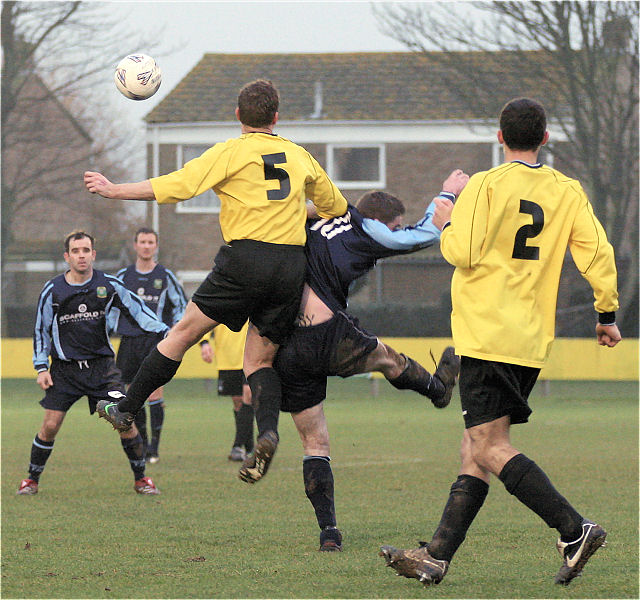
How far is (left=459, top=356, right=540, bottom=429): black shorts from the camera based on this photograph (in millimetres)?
5543

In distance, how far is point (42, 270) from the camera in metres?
43.1

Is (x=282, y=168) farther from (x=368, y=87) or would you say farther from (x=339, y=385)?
(x=368, y=87)

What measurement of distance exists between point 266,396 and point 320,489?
71 centimetres

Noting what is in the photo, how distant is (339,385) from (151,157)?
1133 cm

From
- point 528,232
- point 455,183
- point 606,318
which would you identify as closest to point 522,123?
point 528,232

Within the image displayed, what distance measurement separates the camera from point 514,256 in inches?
221

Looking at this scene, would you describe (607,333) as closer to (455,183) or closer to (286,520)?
(455,183)

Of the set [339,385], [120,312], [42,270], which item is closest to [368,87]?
[339,385]

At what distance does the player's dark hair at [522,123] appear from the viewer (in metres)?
5.64

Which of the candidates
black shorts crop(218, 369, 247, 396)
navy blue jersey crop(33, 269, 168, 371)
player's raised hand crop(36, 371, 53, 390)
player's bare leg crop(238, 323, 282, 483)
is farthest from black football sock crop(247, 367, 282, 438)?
black shorts crop(218, 369, 247, 396)

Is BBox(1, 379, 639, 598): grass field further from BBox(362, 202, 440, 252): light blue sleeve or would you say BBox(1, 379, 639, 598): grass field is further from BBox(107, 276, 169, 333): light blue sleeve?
BBox(362, 202, 440, 252): light blue sleeve

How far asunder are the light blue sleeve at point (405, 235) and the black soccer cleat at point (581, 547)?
197 centimetres

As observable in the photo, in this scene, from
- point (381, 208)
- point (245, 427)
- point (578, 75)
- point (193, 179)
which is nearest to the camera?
point (193, 179)

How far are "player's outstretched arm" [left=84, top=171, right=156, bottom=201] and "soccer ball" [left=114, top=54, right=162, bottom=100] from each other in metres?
1.24
